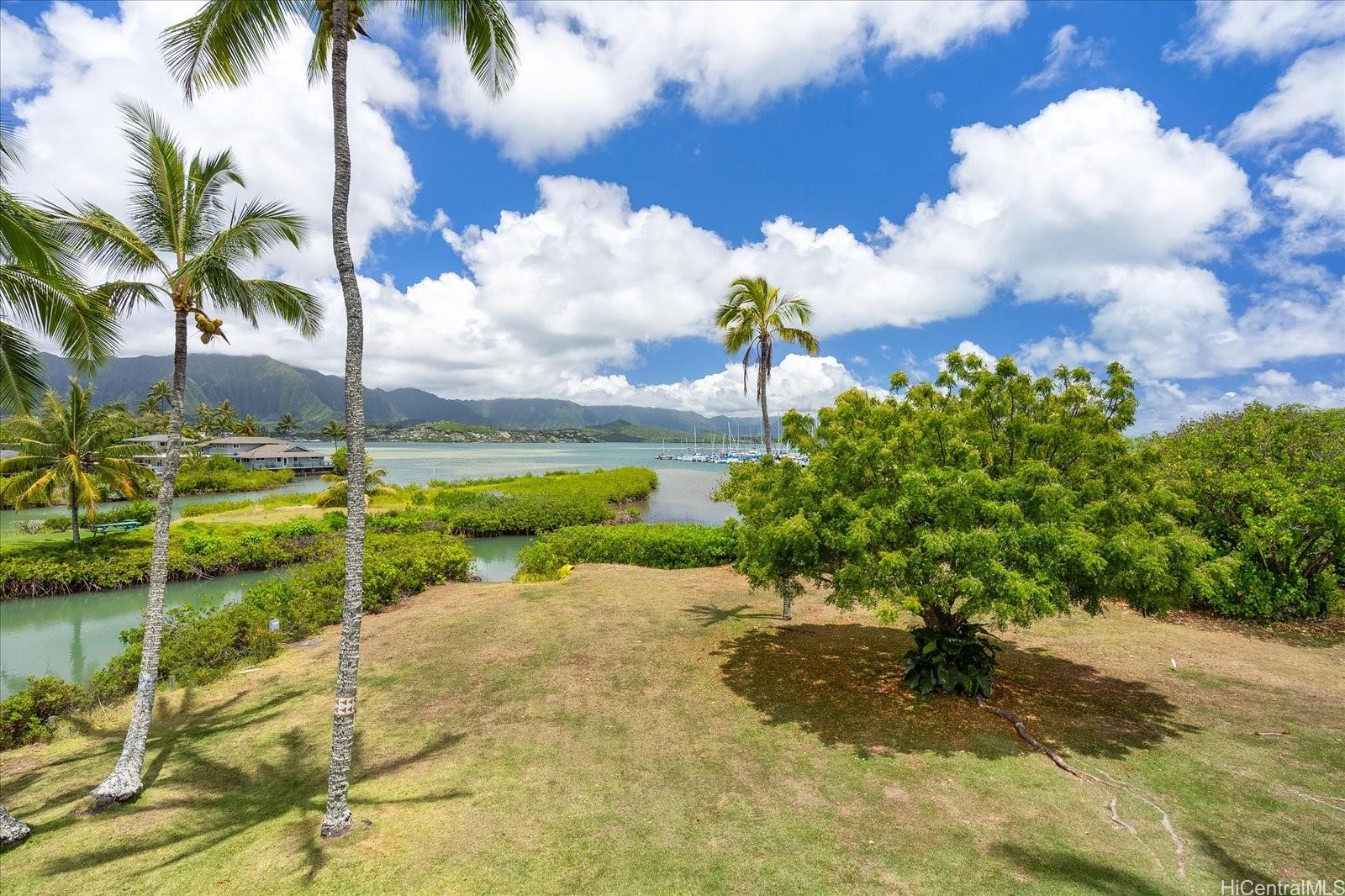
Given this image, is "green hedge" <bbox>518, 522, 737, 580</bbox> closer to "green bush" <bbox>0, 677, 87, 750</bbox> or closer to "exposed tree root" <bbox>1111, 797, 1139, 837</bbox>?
"green bush" <bbox>0, 677, 87, 750</bbox>

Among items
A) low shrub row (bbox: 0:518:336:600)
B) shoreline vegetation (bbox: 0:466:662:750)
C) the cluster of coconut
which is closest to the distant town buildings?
shoreline vegetation (bbox: 0:466:662:750)

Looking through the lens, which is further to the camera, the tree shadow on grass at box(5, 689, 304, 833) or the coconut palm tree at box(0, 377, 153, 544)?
the coconut palm tree at box(0, 377, 153, 544)

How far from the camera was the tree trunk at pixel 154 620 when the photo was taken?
7.41 metres

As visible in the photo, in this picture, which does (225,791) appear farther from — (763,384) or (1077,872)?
Result: (763,384)

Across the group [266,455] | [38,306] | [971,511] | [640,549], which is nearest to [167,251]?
[38,306]

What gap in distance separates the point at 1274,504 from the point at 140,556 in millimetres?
37320

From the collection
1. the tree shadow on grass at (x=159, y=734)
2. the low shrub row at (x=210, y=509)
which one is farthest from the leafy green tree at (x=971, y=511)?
the low shrub row at (x=210, y=509)

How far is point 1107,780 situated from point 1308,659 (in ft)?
28.7

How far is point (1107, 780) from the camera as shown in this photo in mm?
6961

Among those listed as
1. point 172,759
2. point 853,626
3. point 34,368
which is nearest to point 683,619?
point 853,626

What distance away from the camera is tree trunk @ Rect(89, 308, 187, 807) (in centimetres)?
741

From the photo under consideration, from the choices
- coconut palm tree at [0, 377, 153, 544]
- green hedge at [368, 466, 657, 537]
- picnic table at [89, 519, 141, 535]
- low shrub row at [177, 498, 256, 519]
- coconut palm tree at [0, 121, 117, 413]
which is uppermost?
coconut palm tree at [0, 121, 117, 413]

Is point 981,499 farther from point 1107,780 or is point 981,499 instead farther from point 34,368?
point 34,368

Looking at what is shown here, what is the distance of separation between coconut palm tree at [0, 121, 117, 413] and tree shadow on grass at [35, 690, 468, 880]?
19.1 feet
